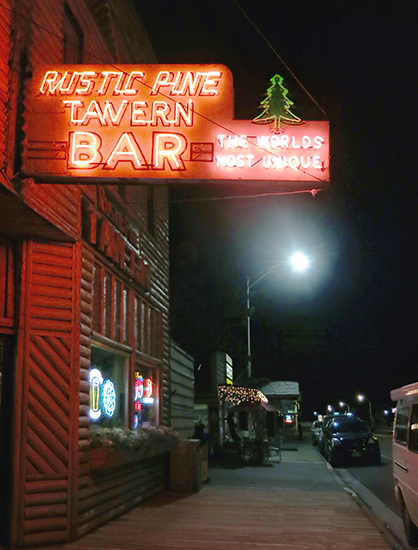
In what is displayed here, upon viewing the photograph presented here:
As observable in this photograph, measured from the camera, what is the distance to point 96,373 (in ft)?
30.6

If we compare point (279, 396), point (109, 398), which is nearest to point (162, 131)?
point (109, 398)

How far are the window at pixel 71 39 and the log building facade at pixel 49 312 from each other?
20 millimetres

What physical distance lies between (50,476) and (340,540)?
3969 mm

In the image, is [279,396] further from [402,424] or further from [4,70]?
[4,70]

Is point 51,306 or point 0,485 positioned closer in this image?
point 0,485

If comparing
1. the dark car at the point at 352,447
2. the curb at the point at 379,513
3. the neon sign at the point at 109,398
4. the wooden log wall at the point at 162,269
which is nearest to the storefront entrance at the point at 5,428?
the neon sign at the point at 109,398

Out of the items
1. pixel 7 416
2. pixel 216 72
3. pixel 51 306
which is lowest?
pixel 7 416

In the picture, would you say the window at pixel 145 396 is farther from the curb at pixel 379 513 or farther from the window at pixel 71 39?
the window at pixel 71 39

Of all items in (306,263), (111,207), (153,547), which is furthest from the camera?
(306,263)

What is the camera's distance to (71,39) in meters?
9.52

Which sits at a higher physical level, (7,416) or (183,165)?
(183,165)

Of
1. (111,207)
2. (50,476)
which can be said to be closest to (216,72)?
(111,207)

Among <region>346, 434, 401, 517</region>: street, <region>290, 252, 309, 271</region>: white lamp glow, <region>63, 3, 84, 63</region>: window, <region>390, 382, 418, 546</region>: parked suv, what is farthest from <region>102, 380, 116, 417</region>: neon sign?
<region>290, 252, 309, 271</region>: white lamp glow

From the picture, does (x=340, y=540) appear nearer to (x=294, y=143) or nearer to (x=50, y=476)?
(x=50, y=476)
